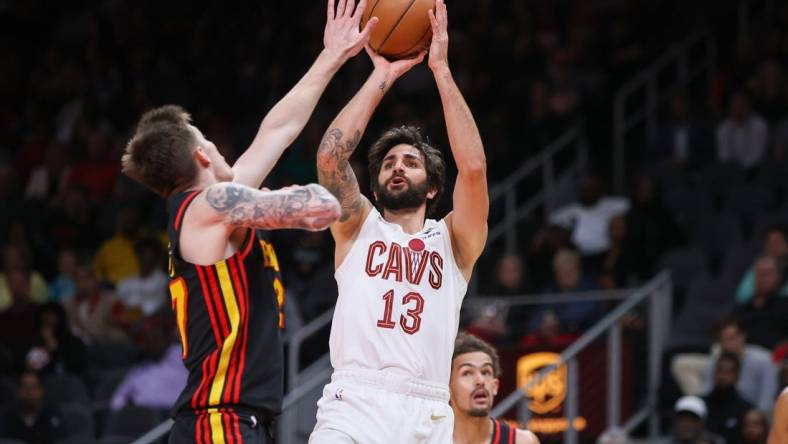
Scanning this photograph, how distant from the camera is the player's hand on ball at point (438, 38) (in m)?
5.76

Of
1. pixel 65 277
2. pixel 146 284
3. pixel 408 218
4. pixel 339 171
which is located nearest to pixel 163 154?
pixel 339 171

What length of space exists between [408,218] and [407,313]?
49cm

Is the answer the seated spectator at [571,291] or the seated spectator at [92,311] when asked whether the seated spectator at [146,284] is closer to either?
the seated spectator at [92,311]

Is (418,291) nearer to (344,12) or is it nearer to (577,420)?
(344,12)

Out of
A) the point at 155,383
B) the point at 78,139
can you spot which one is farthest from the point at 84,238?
the point at 155,383

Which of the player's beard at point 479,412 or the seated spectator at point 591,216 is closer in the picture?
the player's beard at point 479,412

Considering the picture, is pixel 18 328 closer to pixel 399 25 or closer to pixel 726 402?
pixel 726 402

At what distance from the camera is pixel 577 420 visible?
35.1 feet

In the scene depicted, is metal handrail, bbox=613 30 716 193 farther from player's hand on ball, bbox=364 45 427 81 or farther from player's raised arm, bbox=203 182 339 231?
player's raised arm, bbox=203 182 339 231

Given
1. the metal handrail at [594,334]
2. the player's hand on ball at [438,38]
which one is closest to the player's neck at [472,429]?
the player's hand on ball at [438,38]

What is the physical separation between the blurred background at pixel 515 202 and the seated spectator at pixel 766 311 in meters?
0.02

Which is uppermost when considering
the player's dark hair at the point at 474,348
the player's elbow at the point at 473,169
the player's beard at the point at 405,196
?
the player's elbow at the point at 473,169

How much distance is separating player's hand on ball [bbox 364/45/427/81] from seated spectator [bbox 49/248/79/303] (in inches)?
321

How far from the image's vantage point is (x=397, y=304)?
18.5ft
